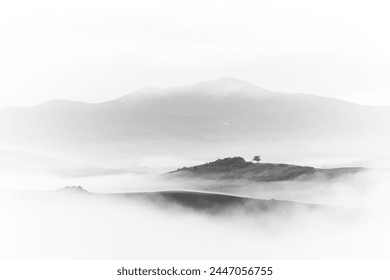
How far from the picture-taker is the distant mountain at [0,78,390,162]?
269 inches

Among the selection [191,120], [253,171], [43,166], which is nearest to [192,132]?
[191,120]

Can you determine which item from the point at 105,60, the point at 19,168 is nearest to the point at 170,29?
the point at 105,60

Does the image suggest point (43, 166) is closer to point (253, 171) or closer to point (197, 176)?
point (197, 176)

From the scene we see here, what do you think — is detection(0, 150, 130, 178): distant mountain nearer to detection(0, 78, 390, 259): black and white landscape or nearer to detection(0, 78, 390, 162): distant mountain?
detection(0, 78, 390, 259): black and white landscape

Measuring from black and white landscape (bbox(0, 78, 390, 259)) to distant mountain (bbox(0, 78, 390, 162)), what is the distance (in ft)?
0.04

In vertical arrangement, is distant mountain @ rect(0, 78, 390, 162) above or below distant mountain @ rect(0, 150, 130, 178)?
above

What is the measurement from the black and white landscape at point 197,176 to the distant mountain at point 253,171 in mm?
12

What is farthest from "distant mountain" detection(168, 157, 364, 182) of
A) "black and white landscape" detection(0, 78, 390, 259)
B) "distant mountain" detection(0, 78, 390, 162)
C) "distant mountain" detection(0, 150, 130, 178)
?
"distant mountain" detection(0, 150, 130, 178)

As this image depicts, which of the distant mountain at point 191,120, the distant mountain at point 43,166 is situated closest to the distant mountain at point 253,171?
the distant mountain at point 191,120

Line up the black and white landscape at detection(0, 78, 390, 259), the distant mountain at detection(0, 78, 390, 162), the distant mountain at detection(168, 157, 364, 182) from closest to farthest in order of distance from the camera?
the black and white landscape at detection(0, 78, 390, 259) → the distant mountain at detection(168, 157, 364, 182) → the distant mountain at detection(0, 78, 390, 162)

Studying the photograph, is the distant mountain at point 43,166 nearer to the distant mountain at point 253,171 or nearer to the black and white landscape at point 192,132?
the black and white landscape at point 192,132

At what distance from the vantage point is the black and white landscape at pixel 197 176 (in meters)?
6.52

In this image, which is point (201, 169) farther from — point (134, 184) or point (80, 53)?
point (80, 53)

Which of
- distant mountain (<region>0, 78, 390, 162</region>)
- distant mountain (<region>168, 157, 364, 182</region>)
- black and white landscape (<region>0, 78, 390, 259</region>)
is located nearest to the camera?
black and white landscape (<region>0, 78, 390, 259</region>)
